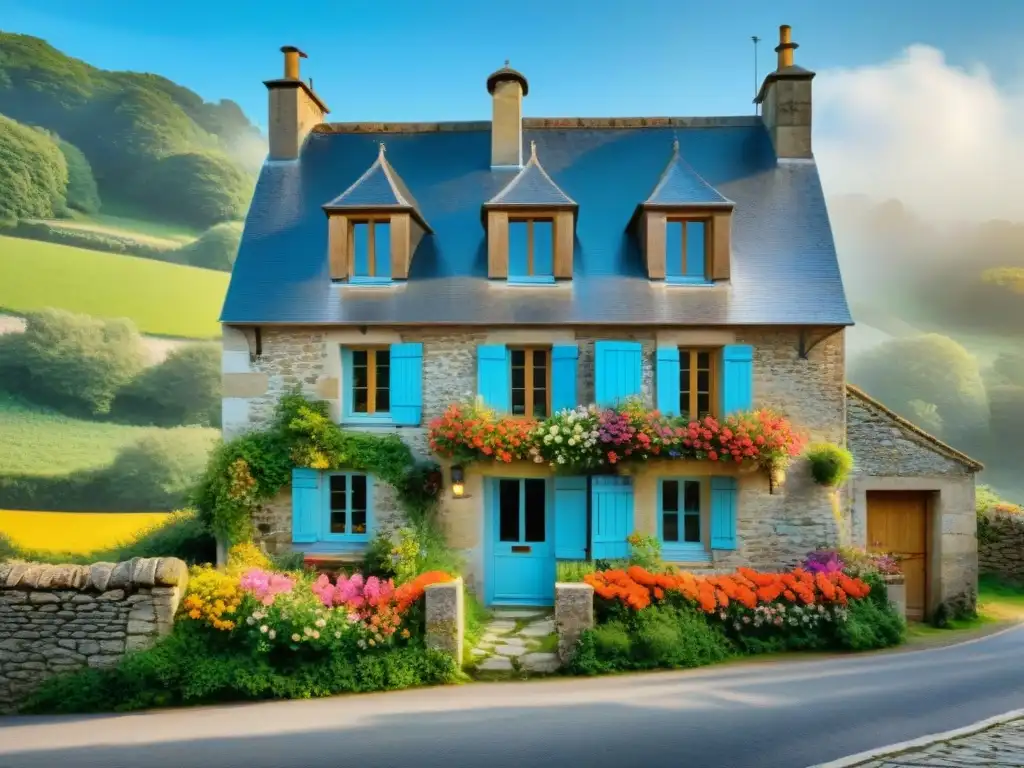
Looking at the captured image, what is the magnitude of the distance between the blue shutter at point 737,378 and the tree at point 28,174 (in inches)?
664

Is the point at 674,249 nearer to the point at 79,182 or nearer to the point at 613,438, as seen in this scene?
the point at 613,438

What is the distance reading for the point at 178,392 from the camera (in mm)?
13555

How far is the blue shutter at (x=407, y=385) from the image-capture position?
839cm

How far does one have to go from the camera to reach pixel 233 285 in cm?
879

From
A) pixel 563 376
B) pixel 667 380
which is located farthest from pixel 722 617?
pixel 563 376

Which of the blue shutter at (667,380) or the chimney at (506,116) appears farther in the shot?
the chimney at (506,116)

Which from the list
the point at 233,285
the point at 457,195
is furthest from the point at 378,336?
the point at 457,195

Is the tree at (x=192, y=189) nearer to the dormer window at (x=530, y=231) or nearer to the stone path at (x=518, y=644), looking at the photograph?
the dormer window at (x=530, y=231)

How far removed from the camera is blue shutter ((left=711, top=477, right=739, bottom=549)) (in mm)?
8227

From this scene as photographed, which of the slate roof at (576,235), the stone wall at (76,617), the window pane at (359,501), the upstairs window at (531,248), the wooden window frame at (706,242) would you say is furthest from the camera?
the upstairs window at (531,248)

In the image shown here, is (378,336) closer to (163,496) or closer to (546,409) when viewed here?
(546,409)

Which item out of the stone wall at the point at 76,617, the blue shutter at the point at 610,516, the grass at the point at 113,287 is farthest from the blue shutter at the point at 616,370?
the grass at the point at 113,287

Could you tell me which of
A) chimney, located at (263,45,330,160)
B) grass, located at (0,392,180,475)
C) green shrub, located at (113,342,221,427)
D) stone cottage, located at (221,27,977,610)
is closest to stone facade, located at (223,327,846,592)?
stone cottage, located at (221,27,977,610)

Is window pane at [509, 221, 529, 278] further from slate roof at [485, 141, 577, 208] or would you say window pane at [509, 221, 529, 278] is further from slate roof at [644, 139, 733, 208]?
slate roof at [644, 139, 733, 208]
